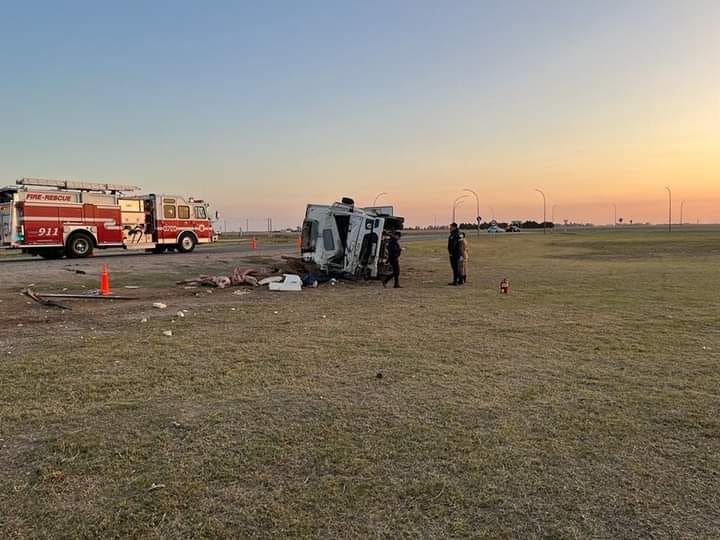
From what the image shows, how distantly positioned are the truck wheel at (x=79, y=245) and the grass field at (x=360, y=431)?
1869 cm

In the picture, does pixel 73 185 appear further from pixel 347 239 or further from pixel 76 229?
pixel 347 239

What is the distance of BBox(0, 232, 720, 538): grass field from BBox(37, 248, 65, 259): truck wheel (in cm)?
1938

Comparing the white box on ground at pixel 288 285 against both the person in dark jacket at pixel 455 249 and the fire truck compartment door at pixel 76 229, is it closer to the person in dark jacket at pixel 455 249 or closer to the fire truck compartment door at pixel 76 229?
the person in dark jacket at pixel 455 249

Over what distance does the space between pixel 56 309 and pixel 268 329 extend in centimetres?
486

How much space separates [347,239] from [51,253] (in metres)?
17.4

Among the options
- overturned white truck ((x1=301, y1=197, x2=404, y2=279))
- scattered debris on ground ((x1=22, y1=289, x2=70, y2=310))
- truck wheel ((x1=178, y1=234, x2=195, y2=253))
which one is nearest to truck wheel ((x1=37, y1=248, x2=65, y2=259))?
truck wheel ((x1=178, y1=234, x2=195, y2=253))

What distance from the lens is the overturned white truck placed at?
17.2m

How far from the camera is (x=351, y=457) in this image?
12.9ft

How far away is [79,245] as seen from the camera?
86.7 ft

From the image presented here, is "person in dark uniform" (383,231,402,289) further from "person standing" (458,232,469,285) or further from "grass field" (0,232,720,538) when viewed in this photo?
"grass field" (0,232,720,538)

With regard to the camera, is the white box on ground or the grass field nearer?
the grass field

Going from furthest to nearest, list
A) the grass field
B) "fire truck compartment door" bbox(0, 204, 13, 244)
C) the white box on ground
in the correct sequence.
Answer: "fire truck compartment door" bbox(0, 204, 13, 244), the white box on ground, the grass field

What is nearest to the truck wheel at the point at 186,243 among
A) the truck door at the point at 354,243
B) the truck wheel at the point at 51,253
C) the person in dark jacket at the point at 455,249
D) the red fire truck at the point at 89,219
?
the red fire truck at the point at 89,219

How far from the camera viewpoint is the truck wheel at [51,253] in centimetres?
2644
